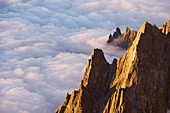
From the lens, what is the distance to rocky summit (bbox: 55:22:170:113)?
93963 millimetres

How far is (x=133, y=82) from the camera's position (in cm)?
9606

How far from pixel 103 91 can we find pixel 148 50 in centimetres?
1871

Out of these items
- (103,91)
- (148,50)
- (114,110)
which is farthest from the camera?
(103,91)

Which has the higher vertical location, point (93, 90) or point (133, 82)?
point (93, 90)

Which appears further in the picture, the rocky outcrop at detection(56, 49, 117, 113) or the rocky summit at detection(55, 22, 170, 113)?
the rocky outcrop at detection(56, 49, 117, 113)

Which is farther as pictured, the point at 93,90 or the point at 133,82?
the point at 93,90

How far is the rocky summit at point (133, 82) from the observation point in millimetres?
93963

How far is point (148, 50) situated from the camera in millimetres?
100062

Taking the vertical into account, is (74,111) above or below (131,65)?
below

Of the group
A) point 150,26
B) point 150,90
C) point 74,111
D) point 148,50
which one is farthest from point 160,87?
point 74,111

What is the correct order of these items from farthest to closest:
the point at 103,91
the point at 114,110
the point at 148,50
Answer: the point at 103,91
the point at 148,50
the point at 114,110

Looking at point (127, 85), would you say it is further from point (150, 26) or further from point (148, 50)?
point (150, 26)

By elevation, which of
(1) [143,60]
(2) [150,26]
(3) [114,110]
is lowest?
(3) [114,110]

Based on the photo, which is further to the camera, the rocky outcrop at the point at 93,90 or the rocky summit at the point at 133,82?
the rocky outcrop at the point at 93,90
